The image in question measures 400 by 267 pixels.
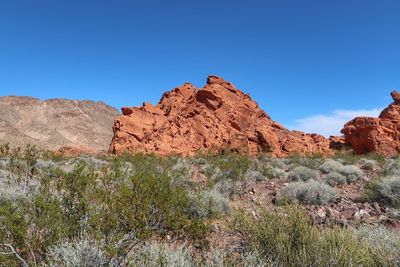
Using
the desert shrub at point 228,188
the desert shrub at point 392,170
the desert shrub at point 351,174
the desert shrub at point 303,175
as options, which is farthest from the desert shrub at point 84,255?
the desert shrub at point 392,170

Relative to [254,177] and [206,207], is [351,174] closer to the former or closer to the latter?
[254,177]

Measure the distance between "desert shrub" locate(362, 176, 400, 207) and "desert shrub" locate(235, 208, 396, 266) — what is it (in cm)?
601

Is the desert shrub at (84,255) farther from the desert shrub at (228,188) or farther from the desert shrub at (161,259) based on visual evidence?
the desert shrub at (228,188)

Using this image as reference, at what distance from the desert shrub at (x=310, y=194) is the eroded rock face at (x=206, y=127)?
22.1m

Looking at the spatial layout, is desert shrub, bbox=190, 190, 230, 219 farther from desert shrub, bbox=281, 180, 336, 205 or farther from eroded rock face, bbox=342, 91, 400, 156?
eroded rock face, bbox=342, 91, 400, 156

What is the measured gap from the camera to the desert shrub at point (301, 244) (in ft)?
12.0

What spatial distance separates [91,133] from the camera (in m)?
87.8

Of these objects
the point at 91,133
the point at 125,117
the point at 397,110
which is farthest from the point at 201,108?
the point at 91,133

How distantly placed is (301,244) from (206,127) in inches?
1366

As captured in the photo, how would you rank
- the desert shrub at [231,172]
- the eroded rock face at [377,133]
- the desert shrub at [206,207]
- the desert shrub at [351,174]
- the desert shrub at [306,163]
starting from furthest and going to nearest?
the eroded rock face at [377,133] < the desert shrub at [306,163] < the desert shrub at [351,174] < the desert shrub at [231,172] < the desert shrub at [206,207]

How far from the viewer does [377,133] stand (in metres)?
34.4

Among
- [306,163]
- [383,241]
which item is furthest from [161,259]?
[306,163]

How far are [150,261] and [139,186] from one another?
5.19 feet

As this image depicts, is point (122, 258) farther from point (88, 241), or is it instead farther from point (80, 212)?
point (80, 212)
